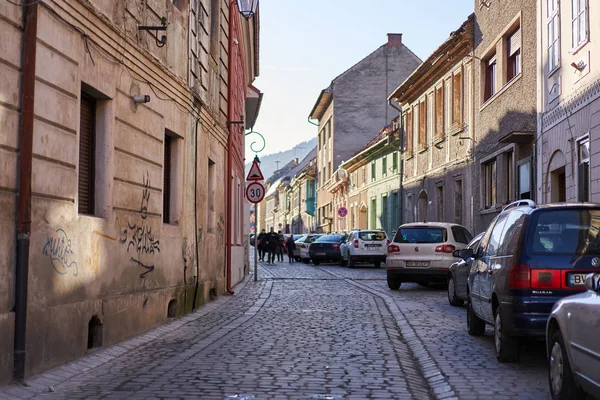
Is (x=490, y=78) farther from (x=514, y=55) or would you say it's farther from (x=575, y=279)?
(x=575, y=279)

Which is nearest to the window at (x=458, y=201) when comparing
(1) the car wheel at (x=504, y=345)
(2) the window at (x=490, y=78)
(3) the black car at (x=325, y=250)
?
(2) the window at (x=490, y=78)

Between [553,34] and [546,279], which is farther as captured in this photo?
[553,34]

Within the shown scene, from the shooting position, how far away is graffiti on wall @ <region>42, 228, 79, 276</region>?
7867 mm

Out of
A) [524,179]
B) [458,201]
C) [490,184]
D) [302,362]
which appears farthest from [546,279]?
[458,201]

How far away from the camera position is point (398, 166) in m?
39.8

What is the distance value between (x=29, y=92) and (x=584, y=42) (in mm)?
11574

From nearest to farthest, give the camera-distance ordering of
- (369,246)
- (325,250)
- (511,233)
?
(511,233)
(369,246)
(325,250)

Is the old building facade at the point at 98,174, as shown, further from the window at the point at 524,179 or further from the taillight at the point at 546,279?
the window at the point at 524,179

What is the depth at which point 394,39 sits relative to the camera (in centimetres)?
5716

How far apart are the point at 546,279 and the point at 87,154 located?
5183 mm

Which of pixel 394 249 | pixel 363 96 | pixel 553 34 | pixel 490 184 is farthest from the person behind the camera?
pixel 363 96

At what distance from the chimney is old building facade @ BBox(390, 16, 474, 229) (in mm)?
19410

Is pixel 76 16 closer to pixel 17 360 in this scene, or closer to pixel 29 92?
pixel 29 92

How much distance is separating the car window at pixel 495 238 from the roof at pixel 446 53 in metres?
18.1
